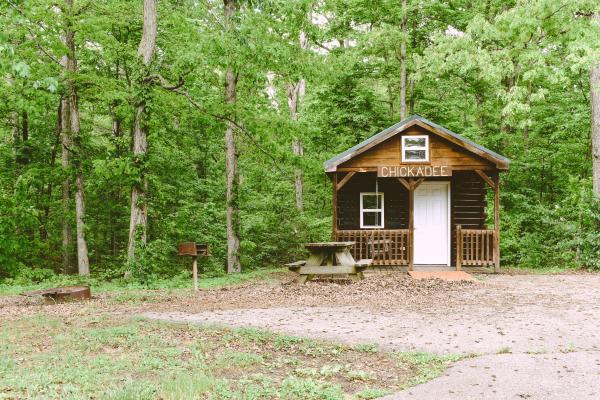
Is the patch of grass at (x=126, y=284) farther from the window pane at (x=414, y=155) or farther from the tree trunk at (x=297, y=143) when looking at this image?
the tree trunk at (x=297, y=143)

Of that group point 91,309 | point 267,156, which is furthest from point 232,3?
point 91,309

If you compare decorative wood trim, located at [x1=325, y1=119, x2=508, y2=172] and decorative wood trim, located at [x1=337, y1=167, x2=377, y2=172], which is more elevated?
decorative wood trim, located at [x1=325, y1=119, x2=508, y2=172]

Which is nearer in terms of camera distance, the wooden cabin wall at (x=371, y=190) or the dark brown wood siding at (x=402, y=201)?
the dark brown wood siding at (x=402, y=201)

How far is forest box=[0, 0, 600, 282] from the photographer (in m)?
14.3

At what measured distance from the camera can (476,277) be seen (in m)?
14.3

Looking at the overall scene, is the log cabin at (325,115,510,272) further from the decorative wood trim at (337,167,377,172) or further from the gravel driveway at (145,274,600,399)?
the gravel driveway at (145,274,600,399)

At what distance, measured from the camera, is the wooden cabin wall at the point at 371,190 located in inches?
666

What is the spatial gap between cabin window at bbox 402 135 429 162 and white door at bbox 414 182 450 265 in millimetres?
1415

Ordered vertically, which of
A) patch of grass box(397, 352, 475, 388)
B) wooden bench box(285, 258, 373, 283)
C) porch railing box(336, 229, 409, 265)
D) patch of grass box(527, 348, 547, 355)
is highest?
porch railing box(336, 229, 409, 265)

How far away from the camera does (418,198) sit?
16.6 m

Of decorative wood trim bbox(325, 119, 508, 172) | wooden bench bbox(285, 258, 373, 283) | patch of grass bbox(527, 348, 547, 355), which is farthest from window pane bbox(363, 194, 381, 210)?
patch of grass bbox(527, 348, 547, 355)

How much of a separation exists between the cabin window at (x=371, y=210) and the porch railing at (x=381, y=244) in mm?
728

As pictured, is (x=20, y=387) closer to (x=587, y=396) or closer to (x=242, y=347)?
(x=242, y=347)

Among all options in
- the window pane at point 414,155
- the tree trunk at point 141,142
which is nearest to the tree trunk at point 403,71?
the window pane at point 414,155
